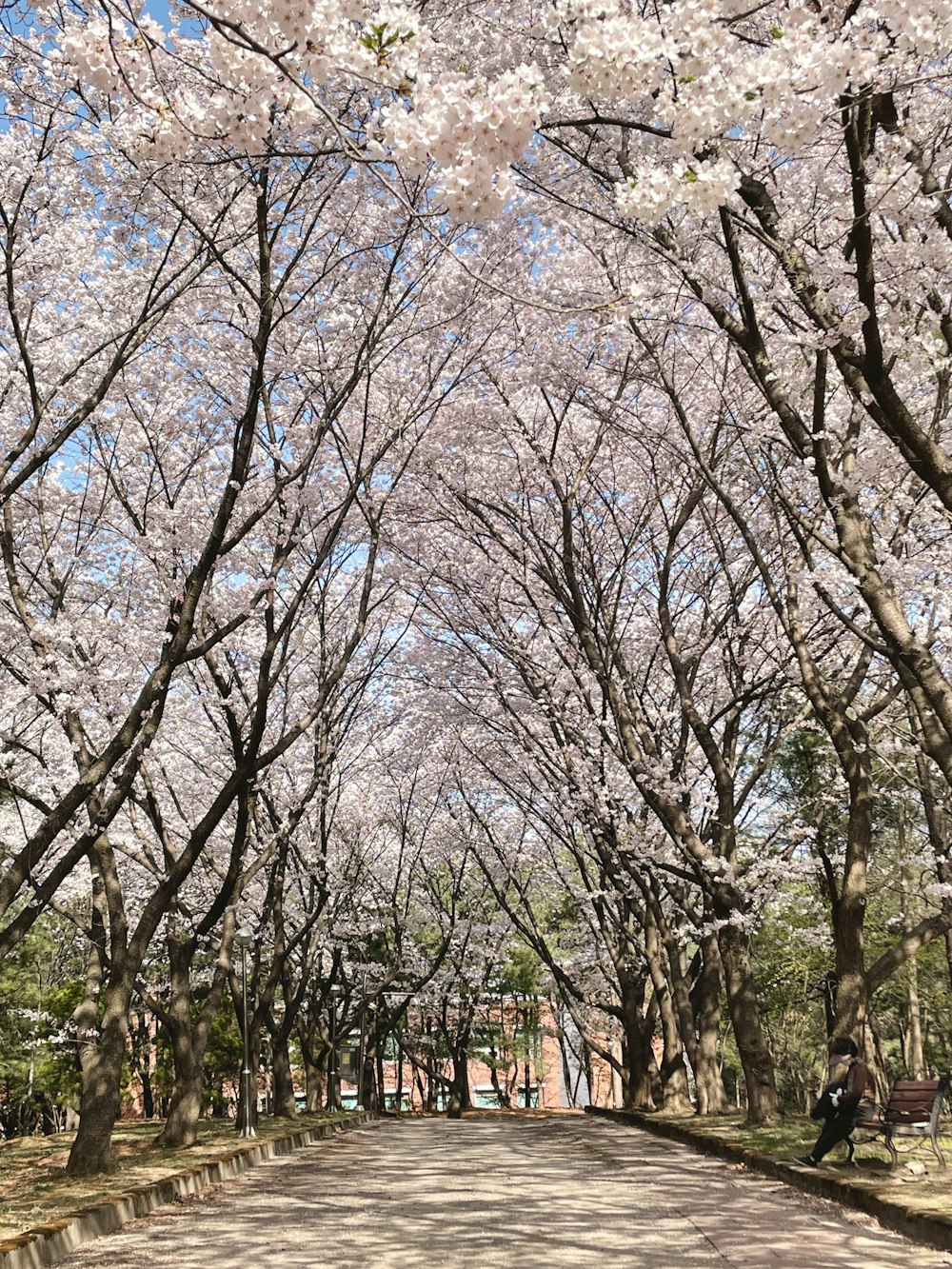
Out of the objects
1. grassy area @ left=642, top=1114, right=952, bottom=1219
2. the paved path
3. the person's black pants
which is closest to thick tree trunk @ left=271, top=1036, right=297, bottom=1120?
the paved path

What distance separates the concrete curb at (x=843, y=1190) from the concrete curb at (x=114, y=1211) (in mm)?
4914

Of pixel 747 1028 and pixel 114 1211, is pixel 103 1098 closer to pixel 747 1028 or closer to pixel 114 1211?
pixel 114 1211

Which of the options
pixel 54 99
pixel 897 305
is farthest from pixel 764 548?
pixel 54 99

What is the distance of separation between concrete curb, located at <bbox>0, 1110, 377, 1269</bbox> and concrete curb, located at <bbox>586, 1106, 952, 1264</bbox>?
4.91 meters

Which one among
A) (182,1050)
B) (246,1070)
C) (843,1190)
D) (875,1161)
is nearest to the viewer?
(843,1190)

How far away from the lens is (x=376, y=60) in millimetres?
4266

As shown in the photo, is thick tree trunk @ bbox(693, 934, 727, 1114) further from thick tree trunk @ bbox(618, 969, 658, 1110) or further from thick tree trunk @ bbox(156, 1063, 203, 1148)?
thick tree trunk @ bbox(156, 1063, 203, 1148)

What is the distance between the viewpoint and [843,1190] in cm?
844

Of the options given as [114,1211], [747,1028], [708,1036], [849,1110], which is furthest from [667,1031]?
[114,1211]

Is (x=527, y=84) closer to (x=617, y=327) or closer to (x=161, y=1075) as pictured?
(x=617, y=327)

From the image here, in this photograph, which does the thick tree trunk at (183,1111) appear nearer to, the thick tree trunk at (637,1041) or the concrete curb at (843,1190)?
the concrete curb at (843,1190)

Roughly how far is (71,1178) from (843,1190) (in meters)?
6.66

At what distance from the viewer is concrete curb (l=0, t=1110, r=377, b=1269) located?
6641 mm

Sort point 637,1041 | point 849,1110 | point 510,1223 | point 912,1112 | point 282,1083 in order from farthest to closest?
point 282,1083
point 637,1041
point 849,1110
point 912,1112
point 510,1223
